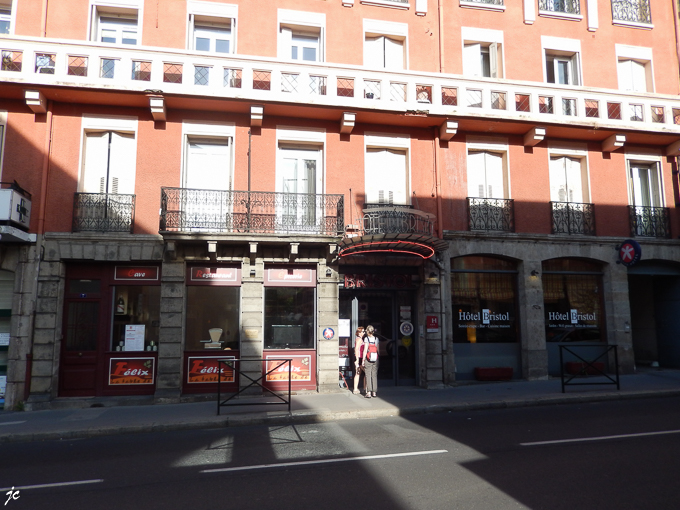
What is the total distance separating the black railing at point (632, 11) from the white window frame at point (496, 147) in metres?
6.15

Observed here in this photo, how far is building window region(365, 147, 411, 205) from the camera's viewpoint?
13.1m

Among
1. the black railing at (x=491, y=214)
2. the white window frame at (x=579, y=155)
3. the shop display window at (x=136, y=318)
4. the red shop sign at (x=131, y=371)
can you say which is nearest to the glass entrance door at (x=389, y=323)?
the black railing at (x=491, y=214)

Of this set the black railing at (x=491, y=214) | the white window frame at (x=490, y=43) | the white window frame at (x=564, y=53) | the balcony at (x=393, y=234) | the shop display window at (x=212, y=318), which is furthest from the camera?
the white window frame at (x=564, y=53)

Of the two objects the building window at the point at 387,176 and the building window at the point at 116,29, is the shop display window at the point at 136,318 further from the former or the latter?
the building window at the point at 116,29

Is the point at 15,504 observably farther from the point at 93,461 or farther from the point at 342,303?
the point at 342,303

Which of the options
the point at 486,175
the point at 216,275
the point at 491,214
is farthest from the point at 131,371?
the point at 486,175

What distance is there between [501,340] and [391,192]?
539 centimetres

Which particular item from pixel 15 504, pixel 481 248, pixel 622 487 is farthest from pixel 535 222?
pixel 15 504

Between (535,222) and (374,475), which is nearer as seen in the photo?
(374,475)

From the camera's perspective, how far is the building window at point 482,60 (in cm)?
1433

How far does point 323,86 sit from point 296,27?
236 cm

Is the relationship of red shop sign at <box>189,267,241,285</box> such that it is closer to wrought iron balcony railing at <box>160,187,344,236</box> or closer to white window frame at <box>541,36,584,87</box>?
wrought iron balcony railing at <box>160,187,344,236</box>

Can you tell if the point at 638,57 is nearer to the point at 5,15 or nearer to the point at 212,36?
the point at 212,36

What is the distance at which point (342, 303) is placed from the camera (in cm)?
1288
